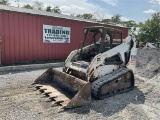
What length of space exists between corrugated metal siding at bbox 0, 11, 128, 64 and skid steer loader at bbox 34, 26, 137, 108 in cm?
468

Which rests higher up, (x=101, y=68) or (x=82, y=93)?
(x=101, y=68)

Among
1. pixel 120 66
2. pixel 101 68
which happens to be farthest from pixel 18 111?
pixel 120 66

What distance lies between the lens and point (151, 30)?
3703cm

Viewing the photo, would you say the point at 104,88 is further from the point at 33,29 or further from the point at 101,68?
the point at 33,29

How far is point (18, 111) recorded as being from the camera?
191 inches

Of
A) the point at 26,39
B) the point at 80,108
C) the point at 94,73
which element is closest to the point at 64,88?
the point at 94,73

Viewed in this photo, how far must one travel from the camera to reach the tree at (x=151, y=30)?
36406 mm

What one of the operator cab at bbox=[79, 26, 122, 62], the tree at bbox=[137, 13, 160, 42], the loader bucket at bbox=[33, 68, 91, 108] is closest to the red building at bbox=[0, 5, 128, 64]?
the loader bucket at bbox=[33, 68, 91, 108]

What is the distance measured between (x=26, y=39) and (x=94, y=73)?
653 centimetres

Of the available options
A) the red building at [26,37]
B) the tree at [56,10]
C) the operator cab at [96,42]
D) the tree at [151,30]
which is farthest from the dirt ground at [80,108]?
the tree at [56,10]

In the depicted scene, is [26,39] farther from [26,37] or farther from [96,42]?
[96,42]

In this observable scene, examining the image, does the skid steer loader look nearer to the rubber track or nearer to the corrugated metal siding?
the rubber track

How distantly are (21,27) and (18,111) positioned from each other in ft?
23.9

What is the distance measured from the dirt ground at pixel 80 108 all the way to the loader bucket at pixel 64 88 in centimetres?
19
